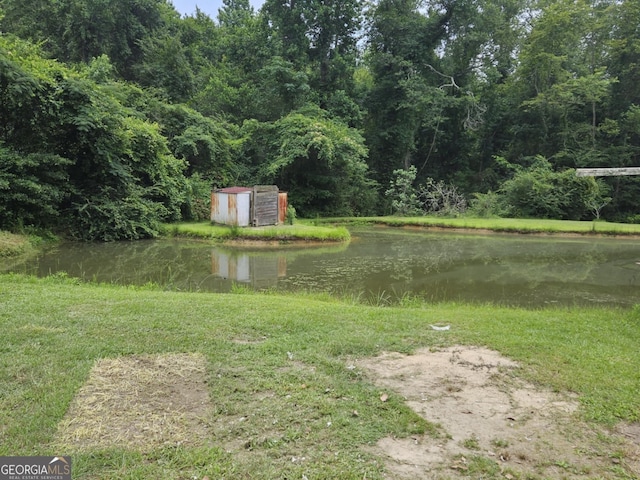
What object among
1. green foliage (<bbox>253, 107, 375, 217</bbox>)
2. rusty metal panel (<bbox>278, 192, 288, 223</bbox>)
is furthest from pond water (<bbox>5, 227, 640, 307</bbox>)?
green foliage (<bbox>253, 107, 375, 217</bbox>)

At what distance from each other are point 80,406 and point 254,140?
22470mm

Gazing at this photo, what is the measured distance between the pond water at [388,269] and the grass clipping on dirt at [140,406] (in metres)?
4.68

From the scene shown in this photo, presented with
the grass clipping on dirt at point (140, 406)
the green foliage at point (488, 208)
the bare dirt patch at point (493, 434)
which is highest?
the green foliage at point (488, 208)

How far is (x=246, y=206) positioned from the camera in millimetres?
16344

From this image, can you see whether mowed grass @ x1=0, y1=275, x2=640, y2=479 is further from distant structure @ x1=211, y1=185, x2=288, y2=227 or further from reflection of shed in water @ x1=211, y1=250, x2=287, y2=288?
distant structure @ x1=211, y1=185, x2=288, y2=227

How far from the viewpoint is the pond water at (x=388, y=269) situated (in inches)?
345

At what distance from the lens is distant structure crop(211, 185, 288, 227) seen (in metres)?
16.2

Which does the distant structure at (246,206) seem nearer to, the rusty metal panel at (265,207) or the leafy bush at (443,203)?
the rusty metal panel at (265,207)

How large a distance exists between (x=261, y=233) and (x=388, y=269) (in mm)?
5528

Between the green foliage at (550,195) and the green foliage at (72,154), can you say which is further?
the green foliage at (550,195)

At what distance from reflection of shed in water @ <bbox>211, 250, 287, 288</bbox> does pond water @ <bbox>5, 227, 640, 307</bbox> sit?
2cm

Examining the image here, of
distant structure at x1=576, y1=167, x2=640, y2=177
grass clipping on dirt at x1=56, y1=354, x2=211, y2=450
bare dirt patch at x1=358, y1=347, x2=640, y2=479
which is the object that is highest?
distant structure at x1=576, y1=167, x2=640, y2=177

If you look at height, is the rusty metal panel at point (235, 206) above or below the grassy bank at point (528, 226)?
above

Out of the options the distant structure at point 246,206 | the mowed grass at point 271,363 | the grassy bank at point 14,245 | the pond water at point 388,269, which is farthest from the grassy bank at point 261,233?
the mowed grass at point 271,363
